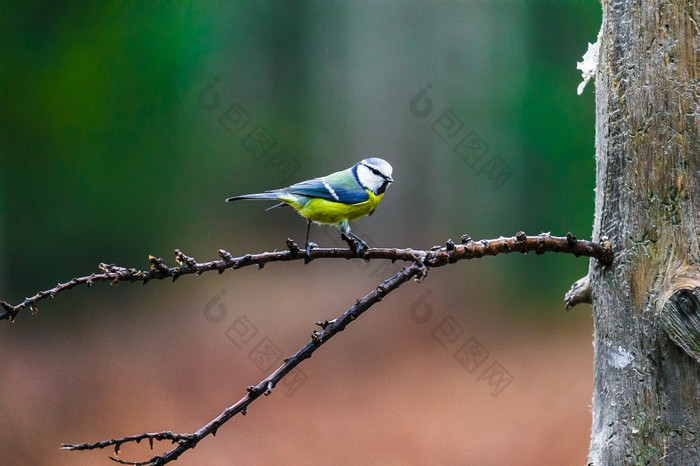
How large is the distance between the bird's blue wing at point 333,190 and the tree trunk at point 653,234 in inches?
23.6

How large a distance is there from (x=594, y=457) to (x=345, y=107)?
4246 mm

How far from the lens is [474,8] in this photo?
16.3 feet

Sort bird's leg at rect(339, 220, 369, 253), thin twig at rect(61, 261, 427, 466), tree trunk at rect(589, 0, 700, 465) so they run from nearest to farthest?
thin twig at rect(61, 261, 427, 466), tree trunk at rect(589, 0, 700, 465), bird's leg at rect(339, 220, 369, 253)

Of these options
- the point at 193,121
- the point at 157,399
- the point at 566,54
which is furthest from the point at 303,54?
the point at 157,399

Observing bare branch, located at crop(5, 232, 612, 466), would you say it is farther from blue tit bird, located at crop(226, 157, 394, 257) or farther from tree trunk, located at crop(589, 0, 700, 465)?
blue tit bird, located at crop(226, 157, 394, 257)

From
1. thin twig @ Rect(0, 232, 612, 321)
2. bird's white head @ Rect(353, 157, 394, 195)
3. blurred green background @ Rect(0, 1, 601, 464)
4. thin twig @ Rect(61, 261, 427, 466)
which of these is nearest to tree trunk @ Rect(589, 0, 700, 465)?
thin twig @ Rect(0, 232, 612, 321)

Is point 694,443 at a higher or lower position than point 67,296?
lower

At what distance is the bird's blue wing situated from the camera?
4.64 ft

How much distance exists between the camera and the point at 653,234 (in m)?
0.95

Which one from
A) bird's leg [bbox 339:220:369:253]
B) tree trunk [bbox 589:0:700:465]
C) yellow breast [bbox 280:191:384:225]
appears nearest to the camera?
tree trunk [bbox 589:0:700:465]

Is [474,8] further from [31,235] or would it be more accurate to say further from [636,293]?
[636,293]

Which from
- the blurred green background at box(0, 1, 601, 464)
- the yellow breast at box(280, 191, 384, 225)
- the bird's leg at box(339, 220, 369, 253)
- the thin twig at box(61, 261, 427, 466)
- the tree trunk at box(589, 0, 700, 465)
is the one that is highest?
the blurred green background at box(0, 1, 601, 464)

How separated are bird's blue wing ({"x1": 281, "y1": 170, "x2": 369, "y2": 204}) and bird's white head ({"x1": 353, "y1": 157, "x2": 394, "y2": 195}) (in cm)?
3

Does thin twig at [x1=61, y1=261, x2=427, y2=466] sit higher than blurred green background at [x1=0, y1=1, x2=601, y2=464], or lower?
lower
